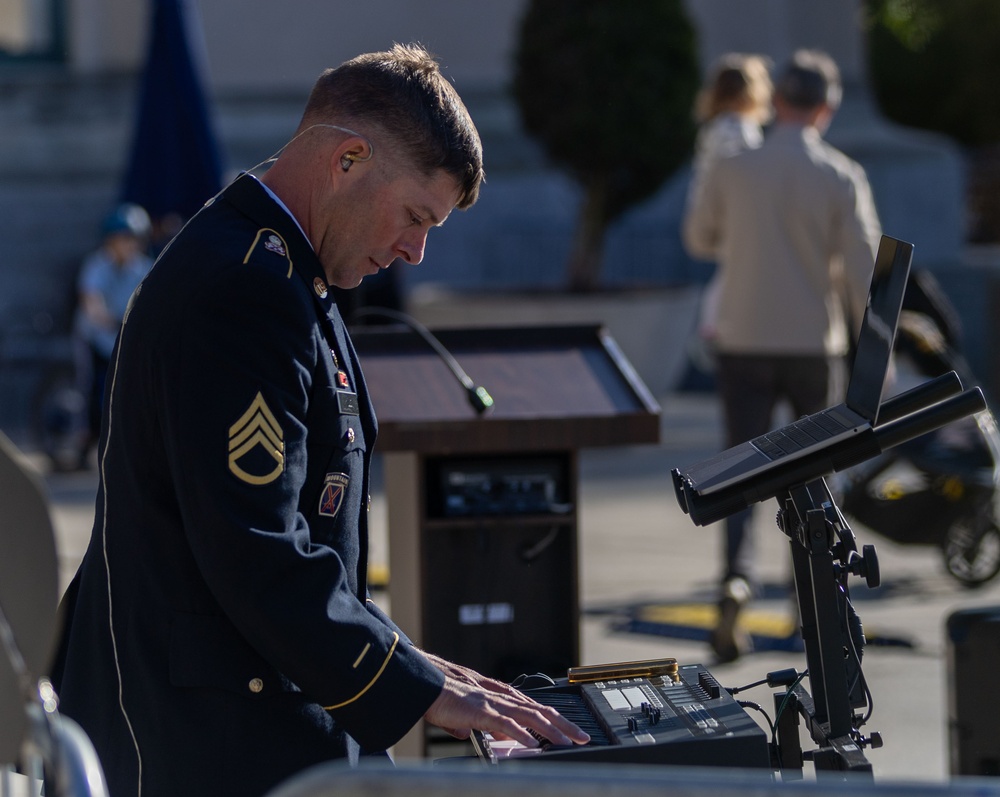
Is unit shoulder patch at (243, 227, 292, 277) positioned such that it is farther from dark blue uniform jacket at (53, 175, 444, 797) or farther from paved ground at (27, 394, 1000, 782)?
paved ground at (27, 394, 1000, 782)

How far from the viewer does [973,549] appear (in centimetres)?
643

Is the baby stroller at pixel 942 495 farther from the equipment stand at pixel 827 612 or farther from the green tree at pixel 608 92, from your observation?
the green tree at pixel 608 92

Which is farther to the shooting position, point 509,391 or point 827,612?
point 509,391

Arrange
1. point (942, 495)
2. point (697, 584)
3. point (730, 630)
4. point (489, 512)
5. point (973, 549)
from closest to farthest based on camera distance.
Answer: point (489, 512), point (730, 630), point (942, 495), point (973, 549), point (697, 584)

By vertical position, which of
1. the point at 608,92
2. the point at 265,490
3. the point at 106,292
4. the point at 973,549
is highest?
the point at 608,92

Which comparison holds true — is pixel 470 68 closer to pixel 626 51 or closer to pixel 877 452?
pixel 626 51

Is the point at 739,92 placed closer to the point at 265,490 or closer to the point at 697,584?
the point at 697,584

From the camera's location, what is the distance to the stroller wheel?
640 cm

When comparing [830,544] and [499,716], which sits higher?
[830,544]

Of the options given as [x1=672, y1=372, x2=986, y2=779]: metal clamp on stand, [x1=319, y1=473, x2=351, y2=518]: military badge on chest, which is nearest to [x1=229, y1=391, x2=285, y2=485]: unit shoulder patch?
[x1=319, y1=473, x2=351, y2=518]: military badge on chest

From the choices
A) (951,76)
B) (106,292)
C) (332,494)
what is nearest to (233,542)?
(332,494)

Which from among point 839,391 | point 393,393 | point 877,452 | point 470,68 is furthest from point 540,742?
point 470,68

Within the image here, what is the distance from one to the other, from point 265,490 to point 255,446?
0.20ft

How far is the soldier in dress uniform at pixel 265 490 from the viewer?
6.72 ft
